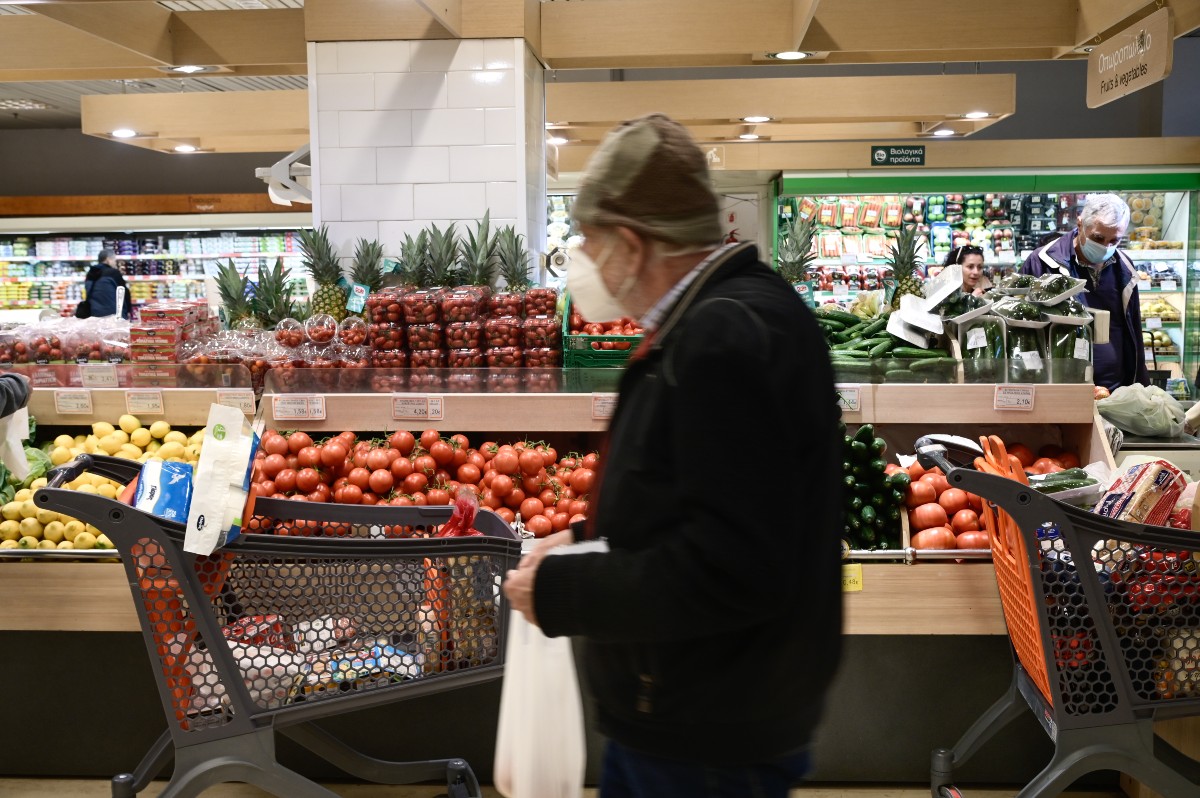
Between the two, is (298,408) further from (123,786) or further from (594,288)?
(594,288)

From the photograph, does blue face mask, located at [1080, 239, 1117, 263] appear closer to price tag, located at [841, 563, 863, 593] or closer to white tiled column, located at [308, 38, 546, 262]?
white tiled column, located at [308, 38, 546, 262]

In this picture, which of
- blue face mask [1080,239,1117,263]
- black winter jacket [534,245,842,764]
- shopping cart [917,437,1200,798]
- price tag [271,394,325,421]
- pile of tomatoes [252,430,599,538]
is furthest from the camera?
blue face mask [1080,239,1117,263]

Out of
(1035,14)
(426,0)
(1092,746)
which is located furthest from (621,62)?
(1092,746)

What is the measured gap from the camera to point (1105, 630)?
2.29 meters

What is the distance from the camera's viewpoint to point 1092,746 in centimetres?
230

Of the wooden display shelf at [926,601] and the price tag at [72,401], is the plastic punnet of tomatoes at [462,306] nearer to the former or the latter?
the price tag at [72,401]

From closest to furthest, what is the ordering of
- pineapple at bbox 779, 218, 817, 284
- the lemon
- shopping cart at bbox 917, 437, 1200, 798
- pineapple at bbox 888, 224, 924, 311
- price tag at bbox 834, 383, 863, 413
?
shopping cart at bbox 917, 437, 1200, 798 < the lemon < price tag at bbox 834, 383, 863, 413 < pineapple at bbox 779, 218, 817, 284 < pineapple at bbox 888, 224, 924, 311

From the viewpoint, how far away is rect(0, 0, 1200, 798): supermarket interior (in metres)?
2.20

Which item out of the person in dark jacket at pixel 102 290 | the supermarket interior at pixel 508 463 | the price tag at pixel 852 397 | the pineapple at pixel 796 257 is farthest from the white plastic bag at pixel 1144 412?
the person in dark jacket at pixel 102 290

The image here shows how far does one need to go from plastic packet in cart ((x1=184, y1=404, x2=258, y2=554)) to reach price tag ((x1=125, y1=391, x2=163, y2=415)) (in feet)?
5.19

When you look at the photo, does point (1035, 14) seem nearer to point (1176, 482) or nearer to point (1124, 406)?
point (1124, 406)

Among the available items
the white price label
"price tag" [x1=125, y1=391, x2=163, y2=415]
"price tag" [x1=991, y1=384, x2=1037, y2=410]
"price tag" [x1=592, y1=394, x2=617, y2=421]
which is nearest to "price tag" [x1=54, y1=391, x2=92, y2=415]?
"price tag" [x1=125, y1=391, x2=163, y2=415]

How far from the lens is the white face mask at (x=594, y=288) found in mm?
1418

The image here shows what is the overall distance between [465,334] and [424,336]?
0.16 meters
